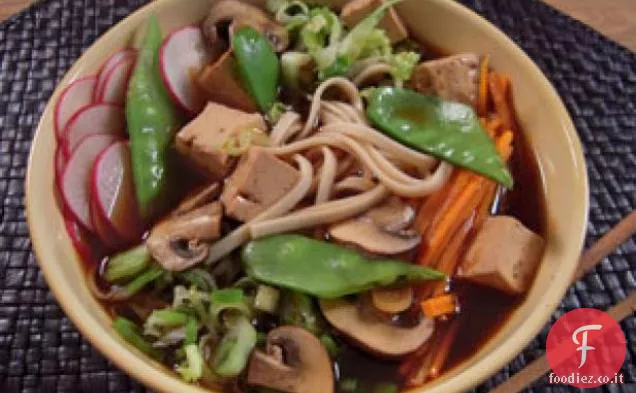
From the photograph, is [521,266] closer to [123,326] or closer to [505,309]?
[505,309]

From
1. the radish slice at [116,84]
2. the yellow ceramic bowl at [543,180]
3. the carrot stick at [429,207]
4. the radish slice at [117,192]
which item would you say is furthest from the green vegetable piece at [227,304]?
the radish slice at [116,84]

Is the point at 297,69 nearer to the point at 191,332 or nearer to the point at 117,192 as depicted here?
the point at 117,192

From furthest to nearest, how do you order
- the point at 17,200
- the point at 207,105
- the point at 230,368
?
the point at 17,200 < the point at 207,105 < the point at 230,368

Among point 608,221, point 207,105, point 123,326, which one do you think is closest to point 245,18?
point 207,105

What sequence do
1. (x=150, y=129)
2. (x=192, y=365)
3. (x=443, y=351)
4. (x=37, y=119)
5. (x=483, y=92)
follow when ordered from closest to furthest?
(x=192, y=365)
(x=443, y=351)
(x=150, y=129)
(x=483, y=92)
(x=37, y=119)

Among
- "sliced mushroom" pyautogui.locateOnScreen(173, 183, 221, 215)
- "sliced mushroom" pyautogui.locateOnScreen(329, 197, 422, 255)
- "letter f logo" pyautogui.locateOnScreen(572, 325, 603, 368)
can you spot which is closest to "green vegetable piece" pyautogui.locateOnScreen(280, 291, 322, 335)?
"sliced mushroom" pyautogui.locateOnScreen(329, 197, 422, 255)

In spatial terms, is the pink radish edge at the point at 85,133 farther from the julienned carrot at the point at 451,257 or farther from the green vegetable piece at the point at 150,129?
the julienned carrot at the point at 451,257

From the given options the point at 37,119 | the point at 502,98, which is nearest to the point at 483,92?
the point at 502,98
